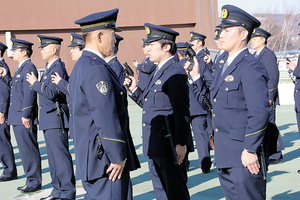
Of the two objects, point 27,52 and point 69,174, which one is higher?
Result: point 27,52

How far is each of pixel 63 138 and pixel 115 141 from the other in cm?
267

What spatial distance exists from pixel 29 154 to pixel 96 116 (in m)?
3.48

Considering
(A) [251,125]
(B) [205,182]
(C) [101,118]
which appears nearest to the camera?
(C) [101,118]

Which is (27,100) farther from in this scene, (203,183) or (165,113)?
(203,183)

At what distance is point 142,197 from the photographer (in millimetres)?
5062

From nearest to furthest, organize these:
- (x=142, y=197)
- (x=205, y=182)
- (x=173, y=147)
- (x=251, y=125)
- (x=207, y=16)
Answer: (x=251, y=125) → (x=173, y=147) → (x=142, y=197) → (x=205, y=182) → (x=207, y=16)

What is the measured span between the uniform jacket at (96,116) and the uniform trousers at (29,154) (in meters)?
3.07

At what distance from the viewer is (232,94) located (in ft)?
10.1

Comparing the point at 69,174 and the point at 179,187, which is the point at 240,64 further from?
the point at 69,174

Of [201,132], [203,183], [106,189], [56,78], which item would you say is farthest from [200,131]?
[106,189]

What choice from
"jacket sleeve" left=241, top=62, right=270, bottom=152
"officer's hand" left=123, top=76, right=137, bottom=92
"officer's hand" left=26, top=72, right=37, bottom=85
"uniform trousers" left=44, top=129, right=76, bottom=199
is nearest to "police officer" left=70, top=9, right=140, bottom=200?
"jacket sleeve" left=241, top=62, right=270, bottom=152

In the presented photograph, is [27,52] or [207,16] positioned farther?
[207,16]

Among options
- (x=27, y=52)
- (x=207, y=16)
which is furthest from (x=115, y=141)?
(x=207, y=16)

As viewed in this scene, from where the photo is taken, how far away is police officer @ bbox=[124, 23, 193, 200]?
3.68 meters
